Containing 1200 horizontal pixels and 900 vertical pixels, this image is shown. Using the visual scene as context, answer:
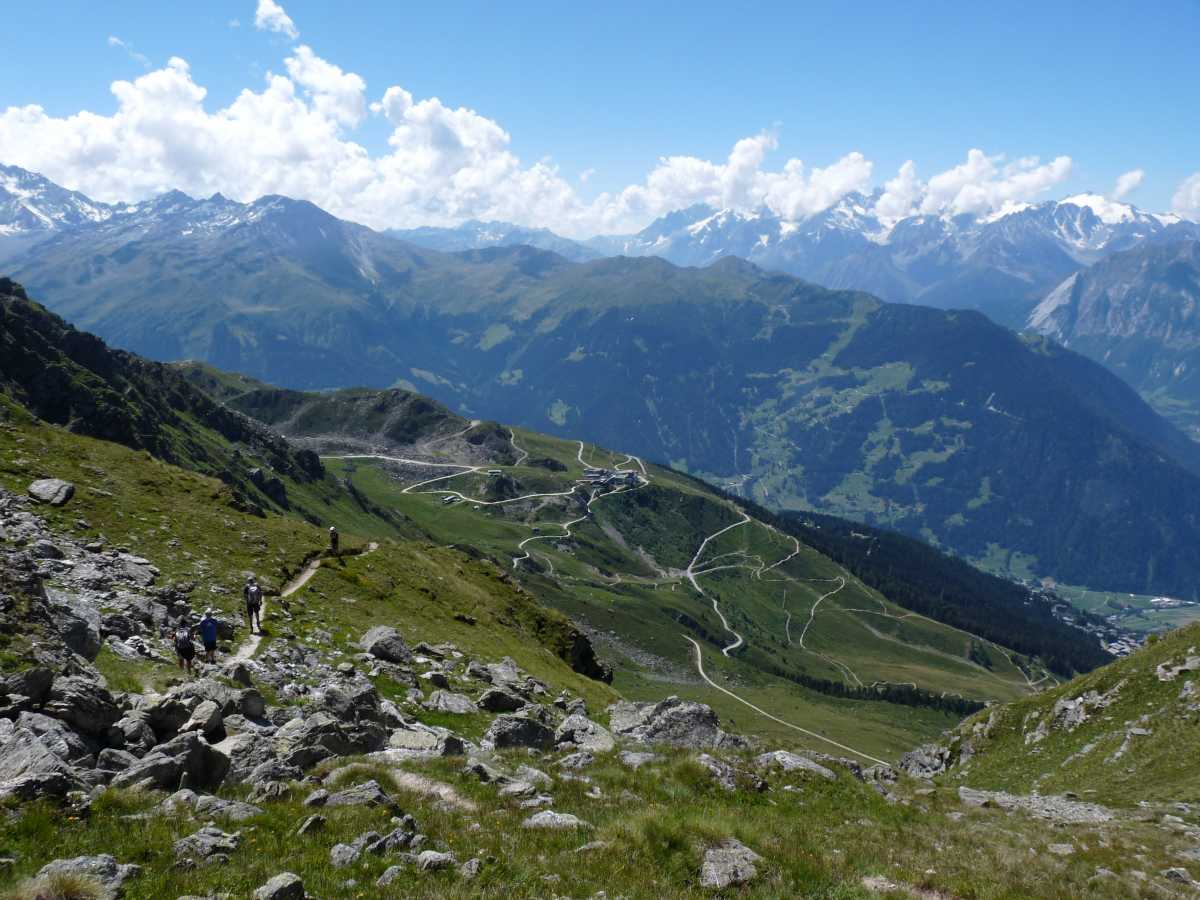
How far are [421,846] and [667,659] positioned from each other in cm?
17743

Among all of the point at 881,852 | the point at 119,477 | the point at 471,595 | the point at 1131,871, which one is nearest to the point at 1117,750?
the point at 1131,871

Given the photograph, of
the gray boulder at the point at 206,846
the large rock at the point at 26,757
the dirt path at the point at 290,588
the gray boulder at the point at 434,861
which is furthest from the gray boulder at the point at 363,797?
the dirt path at the point at 290,588

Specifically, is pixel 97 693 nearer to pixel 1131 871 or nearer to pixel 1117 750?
pixel 1131 871

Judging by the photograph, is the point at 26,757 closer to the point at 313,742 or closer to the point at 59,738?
the point at 59,738

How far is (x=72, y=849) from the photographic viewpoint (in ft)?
42.0

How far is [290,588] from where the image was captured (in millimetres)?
46562

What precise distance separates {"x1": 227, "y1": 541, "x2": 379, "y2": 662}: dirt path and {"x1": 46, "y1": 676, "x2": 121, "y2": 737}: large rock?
10859 millimetres

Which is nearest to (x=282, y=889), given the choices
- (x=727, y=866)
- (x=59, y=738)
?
(x=59, y=738)

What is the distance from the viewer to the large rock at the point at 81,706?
57.3 feet

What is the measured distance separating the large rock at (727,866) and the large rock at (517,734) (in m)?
12.0

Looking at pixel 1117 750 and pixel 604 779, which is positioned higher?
pixel 604 779

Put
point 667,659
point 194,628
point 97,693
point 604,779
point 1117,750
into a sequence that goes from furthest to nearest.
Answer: point 667,659
point 1117,750
point 194,628
point 604,779
point 97,693

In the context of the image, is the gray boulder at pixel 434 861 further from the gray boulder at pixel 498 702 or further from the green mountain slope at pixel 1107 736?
the green mountain slope at pixel 1107 736

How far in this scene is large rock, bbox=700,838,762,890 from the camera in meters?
15.6
